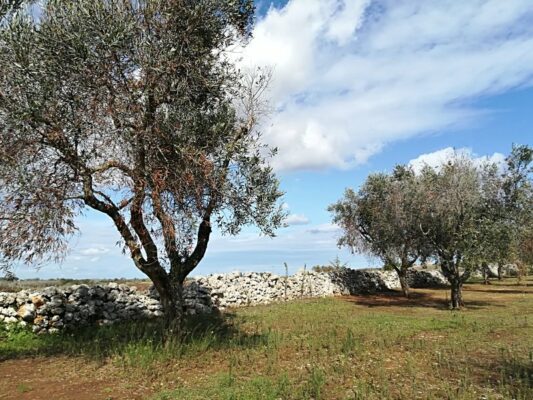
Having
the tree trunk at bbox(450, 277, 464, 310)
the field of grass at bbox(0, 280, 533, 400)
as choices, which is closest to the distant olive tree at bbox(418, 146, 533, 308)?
the tree trunk at bbox(450, 277, 464, 310)

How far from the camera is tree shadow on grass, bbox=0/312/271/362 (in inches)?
499

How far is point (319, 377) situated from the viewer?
975 centimetres

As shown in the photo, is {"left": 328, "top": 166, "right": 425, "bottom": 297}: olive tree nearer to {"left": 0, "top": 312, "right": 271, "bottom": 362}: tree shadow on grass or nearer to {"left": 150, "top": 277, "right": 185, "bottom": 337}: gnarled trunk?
{"left": 0, "top": 312, "right": 271, "bottom": 362}: tree shadow on grass

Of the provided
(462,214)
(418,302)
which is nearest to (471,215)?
(462,214)

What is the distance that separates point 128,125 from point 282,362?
308 inches

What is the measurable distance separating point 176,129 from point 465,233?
1892 cm

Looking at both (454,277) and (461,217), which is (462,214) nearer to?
(461,217)

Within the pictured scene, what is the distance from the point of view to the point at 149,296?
21844 mm

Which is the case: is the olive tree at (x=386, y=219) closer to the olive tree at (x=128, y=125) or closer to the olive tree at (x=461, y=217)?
the olive tree at (x=461, y=217)

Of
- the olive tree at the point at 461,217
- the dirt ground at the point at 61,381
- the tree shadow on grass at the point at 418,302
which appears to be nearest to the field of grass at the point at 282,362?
the dirt ground at the point at 61,381

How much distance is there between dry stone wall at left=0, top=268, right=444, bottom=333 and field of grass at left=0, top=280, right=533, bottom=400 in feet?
3.43

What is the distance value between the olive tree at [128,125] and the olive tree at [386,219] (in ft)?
53.7

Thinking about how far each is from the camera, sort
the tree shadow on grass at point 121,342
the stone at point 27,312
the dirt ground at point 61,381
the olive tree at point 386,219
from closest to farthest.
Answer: the dirt ground at point 61,381 < the tree shadow on grass at point 121,342 < the stone at point 27,312 < the olive tree at point 386,219

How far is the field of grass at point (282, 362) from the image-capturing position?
9375 mm
